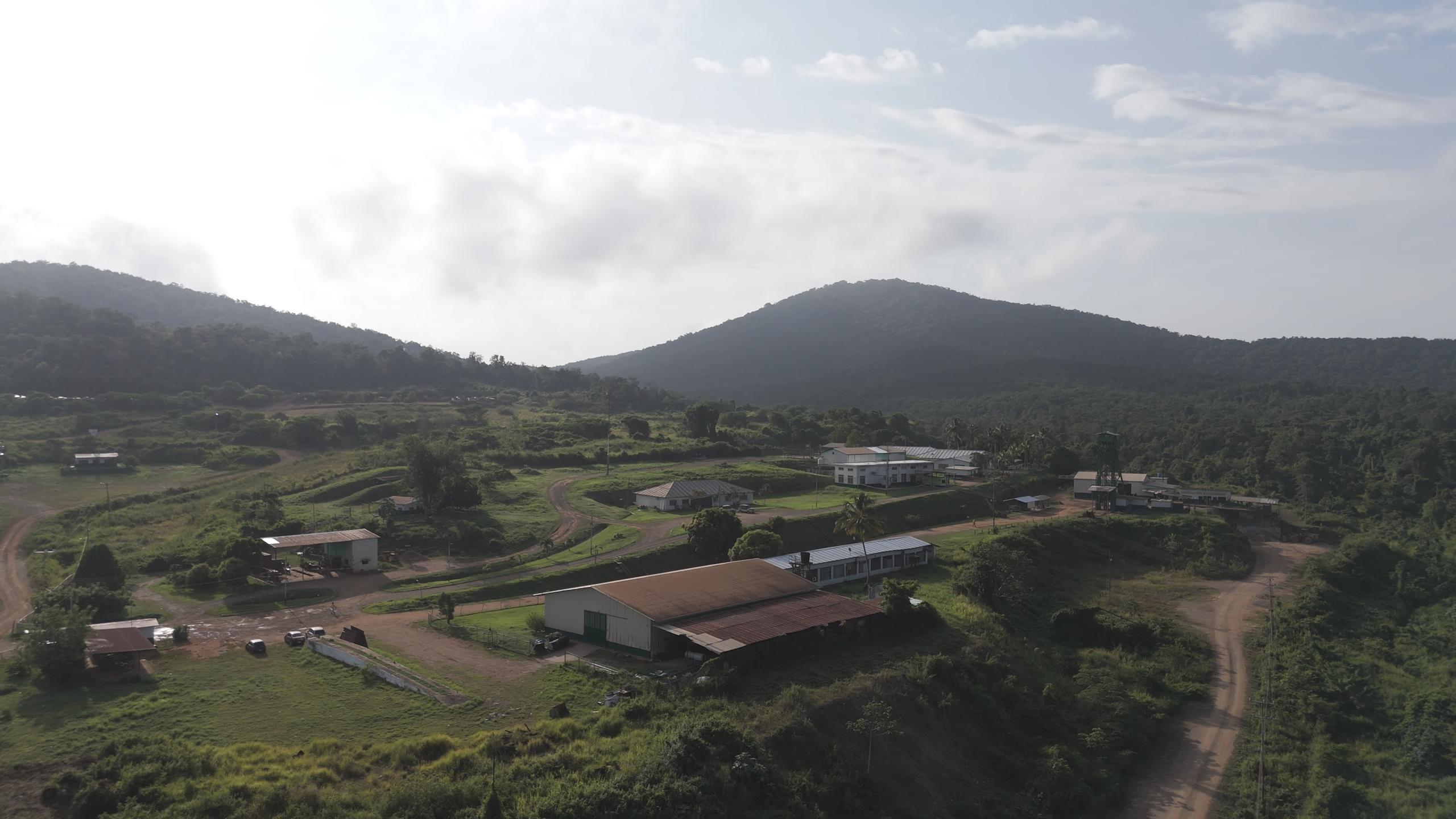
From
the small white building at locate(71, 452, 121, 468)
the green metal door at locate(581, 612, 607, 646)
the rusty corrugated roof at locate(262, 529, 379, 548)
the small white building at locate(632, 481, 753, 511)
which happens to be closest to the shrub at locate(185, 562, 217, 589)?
the rusty corrugated roof at locate(262, 529, 379, 548)

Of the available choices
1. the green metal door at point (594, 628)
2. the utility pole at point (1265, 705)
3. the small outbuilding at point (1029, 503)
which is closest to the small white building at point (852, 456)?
the small outbuilding at point (1029, 503)

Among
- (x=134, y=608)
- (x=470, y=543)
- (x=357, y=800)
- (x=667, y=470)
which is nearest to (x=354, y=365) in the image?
(x=667, y=470)

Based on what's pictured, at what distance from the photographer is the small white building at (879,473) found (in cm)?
8262

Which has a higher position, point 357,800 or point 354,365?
point 354,365

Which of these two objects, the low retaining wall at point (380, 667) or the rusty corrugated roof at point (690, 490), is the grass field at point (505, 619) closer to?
the low retaining wall at point (380, 667)

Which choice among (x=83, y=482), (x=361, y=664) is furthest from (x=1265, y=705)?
(x=83, y=482)

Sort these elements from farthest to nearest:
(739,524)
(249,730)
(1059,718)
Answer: (739,524) → (1059,718) → (249,730)

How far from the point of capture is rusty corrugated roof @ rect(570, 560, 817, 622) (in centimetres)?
3453

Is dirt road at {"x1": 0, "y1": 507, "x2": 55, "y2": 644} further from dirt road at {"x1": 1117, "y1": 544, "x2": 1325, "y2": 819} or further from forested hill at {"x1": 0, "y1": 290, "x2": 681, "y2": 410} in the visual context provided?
forested hill at {"x1": 0, "y1": 290, "x2": 681, "y2": 410}

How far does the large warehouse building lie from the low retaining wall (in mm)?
7141

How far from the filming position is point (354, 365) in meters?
150

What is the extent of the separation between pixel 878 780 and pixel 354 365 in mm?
143225

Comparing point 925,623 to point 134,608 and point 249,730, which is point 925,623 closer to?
point 249,730

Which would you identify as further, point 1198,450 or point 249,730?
point 1198,450
